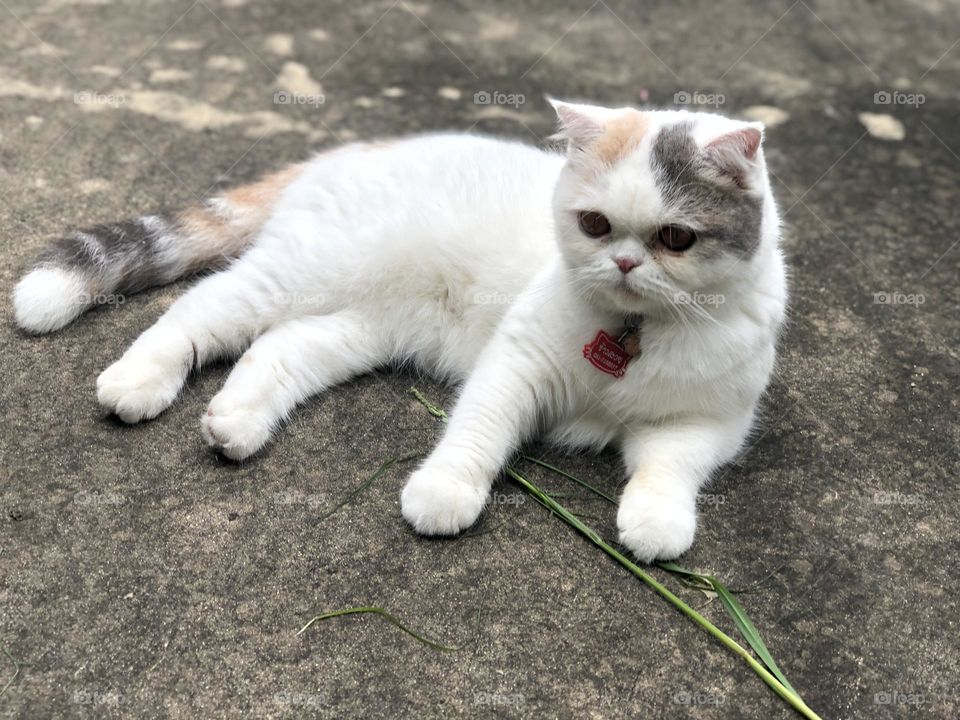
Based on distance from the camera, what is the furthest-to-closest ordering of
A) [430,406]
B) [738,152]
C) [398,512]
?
[430,406], [398,512], [738,152]

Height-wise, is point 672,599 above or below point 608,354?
below

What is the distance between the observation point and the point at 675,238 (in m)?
2.62

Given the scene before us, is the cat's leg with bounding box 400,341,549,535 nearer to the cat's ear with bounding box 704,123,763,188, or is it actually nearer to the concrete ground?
the concrete ground

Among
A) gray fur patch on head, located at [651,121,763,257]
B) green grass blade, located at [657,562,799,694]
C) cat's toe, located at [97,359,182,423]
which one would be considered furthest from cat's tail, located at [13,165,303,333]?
green grass blade, located at [657,562,799,694]

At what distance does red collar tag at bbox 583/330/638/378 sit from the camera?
295cm

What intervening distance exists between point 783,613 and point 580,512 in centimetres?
67

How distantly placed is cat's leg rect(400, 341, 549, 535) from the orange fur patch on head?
74 centimetres

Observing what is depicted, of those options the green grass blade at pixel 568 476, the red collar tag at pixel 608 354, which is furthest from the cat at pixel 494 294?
the green grass blade at pixel 568 476

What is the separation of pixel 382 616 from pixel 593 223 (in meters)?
1.28

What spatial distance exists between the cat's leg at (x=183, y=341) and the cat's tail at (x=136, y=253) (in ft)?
0.93

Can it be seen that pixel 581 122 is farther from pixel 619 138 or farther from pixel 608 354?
pixel 608 354

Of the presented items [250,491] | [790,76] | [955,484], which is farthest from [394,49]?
[955,484]

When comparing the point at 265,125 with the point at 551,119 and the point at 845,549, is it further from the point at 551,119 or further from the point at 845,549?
the point at 845,549

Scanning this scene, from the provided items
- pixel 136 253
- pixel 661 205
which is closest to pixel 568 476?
pixel 661 205
